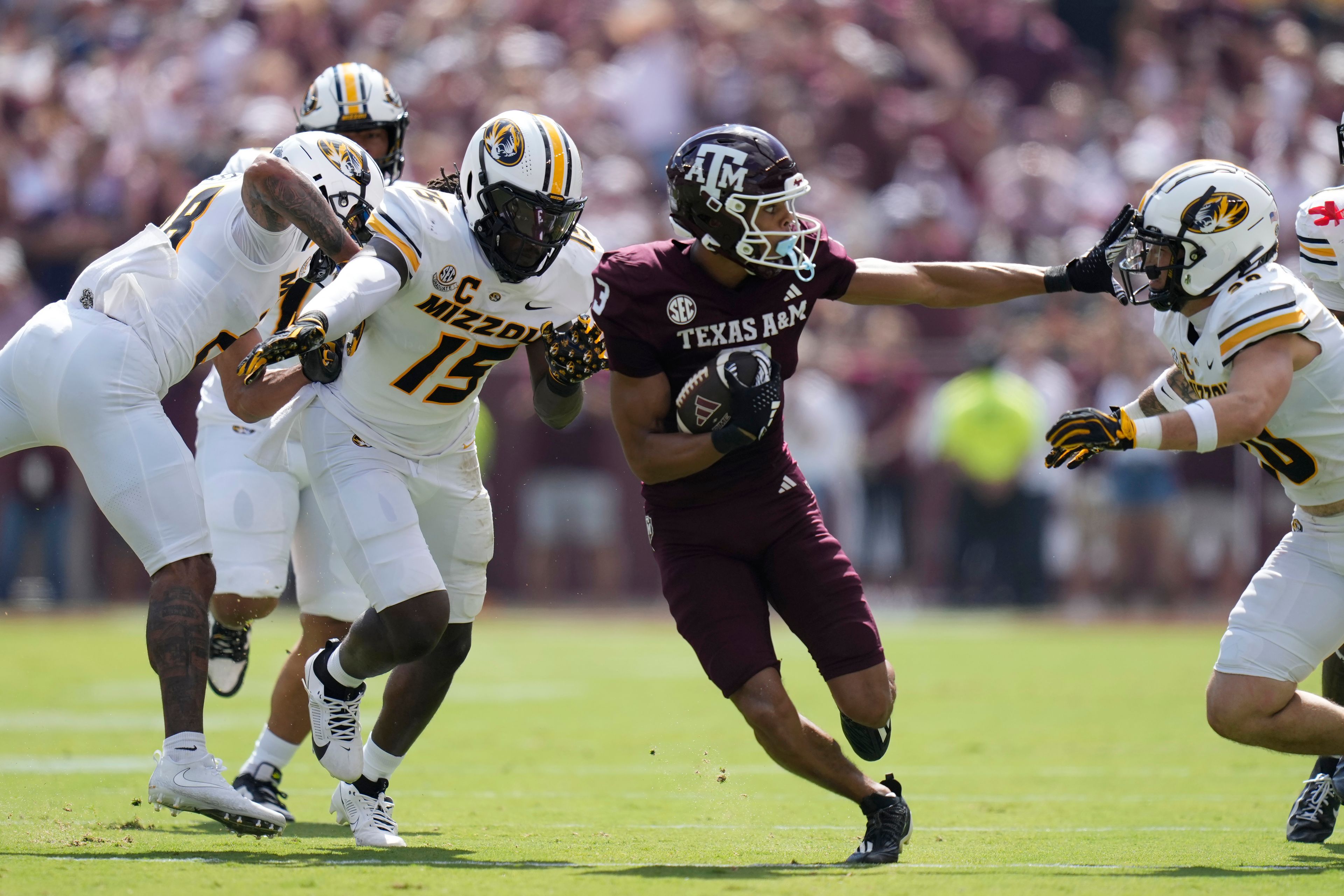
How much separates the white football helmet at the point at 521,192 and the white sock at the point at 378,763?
1.67 metres

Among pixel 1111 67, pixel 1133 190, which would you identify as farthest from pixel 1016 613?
pixel 1111 67

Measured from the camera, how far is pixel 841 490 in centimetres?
1372

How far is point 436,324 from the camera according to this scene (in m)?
5.58

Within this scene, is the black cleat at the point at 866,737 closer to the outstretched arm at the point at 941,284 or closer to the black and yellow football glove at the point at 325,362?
the outstretched arm at the point at 941,284

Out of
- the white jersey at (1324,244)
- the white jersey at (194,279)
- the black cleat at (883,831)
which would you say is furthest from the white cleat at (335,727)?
the white jersey at (1324,244)

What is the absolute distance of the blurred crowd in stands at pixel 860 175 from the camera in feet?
44.7

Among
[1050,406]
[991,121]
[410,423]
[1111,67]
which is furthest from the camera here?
[1111,67]

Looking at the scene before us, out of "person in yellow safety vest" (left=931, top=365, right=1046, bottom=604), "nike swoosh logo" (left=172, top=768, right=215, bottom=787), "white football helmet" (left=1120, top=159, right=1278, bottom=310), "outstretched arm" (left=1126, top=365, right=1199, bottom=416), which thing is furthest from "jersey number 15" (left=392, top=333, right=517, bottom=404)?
"person in yellow safety vest" (left=931, top=365, right=1046, bottom=604)

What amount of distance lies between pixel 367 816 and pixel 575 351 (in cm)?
168

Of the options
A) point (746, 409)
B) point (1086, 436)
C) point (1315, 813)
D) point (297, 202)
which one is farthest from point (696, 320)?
point (1315, 813)

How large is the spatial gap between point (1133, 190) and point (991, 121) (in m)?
1.93

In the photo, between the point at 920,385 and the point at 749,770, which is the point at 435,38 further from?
the point at 749,770

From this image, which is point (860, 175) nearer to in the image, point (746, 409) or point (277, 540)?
point (277, 540)

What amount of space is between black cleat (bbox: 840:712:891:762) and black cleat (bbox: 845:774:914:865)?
0.39ft
